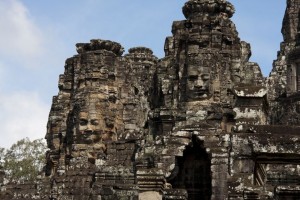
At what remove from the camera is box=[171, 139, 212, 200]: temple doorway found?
64.3 ft

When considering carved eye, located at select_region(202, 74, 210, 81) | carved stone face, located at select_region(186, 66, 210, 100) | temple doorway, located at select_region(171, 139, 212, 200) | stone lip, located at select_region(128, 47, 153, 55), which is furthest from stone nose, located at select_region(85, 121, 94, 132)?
temple doorway, located at select_region(171, 139, 212, 200)

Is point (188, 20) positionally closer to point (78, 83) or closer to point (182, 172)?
point (78, 83)

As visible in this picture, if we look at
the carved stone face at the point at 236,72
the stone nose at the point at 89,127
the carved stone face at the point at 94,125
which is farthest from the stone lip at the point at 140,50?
the carved stone face at the point at 236,72

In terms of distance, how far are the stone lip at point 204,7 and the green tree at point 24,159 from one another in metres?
25.9

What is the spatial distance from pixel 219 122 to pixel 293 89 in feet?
60.7

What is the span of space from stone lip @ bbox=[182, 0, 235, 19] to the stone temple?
0.03 meters

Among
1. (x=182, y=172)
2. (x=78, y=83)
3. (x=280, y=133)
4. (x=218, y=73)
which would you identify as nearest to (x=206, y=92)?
(x=218, y=73)

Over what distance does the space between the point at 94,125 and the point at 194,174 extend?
523 inches

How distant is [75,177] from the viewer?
3028 centimetres

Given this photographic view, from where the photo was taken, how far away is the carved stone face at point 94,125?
3303 centimetres

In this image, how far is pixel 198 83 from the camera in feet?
85.9

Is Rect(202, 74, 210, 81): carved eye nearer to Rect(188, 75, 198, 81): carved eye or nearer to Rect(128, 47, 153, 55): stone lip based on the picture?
Rect(188, 75, 198, 81): carved eye

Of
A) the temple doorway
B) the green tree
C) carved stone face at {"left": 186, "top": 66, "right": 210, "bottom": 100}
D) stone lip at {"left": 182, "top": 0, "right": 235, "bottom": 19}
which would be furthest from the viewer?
the green tree

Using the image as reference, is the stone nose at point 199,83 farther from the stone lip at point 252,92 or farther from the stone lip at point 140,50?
the stone lip at point 140,50
